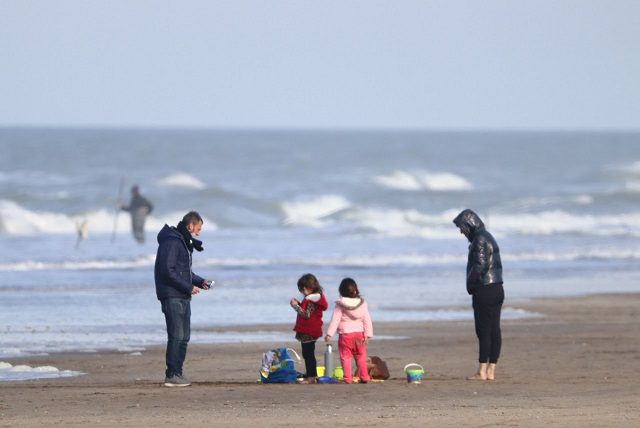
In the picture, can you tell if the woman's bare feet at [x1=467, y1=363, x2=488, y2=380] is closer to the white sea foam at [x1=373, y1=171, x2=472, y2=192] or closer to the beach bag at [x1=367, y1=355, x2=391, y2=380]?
the beach bag at [x1=367, y1=355, x2=391, y2=380]

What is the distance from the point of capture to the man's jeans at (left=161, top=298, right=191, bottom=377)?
10680 millimetres

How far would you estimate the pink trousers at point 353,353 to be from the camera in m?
11.1

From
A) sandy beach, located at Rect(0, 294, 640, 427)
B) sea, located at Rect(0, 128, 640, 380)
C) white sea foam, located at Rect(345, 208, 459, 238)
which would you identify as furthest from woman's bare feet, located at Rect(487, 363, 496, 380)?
white sea foam, located at Rect(345, 208, 459, 238)

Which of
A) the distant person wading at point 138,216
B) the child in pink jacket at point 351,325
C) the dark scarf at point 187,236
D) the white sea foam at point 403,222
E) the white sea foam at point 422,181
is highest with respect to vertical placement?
the white sea foam at point 422,181

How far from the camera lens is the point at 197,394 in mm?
10188

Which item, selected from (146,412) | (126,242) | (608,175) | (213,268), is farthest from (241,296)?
(608,175)

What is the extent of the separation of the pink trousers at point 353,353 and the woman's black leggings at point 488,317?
103 centimetres

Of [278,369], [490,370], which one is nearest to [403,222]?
[490,370]

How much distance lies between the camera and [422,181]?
61312mm

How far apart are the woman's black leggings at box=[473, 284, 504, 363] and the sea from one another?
344cm

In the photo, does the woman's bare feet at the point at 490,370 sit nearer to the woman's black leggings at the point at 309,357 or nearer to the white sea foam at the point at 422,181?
the woman's black leggings at the point at 309,357

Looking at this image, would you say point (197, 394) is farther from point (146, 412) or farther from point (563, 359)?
point (563, 359)

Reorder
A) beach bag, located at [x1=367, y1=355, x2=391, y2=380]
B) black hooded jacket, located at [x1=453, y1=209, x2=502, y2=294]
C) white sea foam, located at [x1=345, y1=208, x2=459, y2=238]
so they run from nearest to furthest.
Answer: black hooded jacket, located at [x1=453, y1=209, x2=502, y2=294]
beach bag, located at [x1=367, y1=355, x2=391, y2=380]
white sea foam, located at [x1=345, y1=208, x2=459, y2=238]

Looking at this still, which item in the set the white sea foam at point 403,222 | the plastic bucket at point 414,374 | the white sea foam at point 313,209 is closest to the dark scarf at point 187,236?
the plastic bucket at point 414,374
